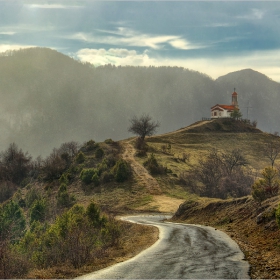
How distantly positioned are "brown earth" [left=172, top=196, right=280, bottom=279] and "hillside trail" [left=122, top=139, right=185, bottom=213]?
39.8ft

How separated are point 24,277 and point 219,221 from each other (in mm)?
24355

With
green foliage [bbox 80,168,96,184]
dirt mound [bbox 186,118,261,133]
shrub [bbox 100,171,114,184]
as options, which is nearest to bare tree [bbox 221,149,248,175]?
shrub [bbox 100,171,114,184]

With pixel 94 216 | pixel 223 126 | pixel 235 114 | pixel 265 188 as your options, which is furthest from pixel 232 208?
pixel 235 114

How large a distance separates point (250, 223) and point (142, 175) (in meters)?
49.5

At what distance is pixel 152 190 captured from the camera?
68.8m

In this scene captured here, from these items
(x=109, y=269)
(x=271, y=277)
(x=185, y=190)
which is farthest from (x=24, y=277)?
(x=185, y=190)

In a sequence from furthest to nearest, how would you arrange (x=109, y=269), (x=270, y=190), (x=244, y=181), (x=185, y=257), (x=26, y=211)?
(x=26, y=211) < (x=244, y=181) < (x=270, y=190) < (x=185, y=257) < (x=109, y=269)

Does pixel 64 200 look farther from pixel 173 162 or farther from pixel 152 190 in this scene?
pixel 173 162

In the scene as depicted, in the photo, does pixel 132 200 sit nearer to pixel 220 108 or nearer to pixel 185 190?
pixel 185 190

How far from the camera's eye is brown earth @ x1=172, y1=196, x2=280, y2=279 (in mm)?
16206

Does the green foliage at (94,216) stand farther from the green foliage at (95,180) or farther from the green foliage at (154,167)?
the green foliage at (154,167)

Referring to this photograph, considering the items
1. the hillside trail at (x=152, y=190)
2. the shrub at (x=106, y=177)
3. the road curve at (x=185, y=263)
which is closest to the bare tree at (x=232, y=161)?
the hillside trail at (x=152, y=190)

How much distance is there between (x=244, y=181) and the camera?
62.3 m

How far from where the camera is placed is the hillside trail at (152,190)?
2371 inches
